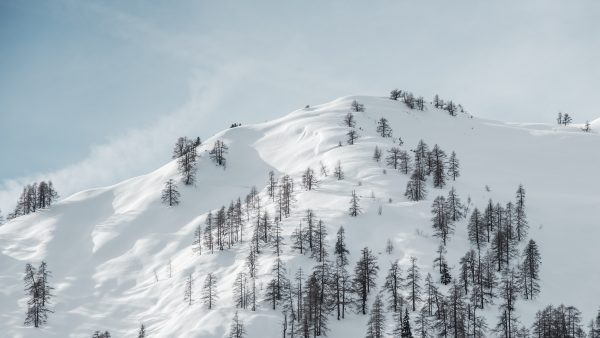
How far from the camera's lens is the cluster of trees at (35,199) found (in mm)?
169375

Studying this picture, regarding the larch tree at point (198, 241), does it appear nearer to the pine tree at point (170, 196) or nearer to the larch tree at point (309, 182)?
the pine tree at point (170, 196)

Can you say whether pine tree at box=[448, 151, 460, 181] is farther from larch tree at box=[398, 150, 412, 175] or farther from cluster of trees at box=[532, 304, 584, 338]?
cluster of trees at box=[532, 304, 584, 338]

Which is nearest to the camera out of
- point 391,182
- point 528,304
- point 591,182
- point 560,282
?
point 528,304

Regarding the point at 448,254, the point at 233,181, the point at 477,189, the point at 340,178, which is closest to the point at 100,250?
the point at 233,181

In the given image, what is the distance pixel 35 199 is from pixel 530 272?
15214cm

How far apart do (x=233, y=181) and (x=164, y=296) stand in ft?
231

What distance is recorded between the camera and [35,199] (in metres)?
170

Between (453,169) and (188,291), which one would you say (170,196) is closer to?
(188,291)

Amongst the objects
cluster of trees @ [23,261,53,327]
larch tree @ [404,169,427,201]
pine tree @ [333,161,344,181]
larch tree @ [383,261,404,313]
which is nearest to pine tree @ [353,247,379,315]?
larch tree @ [383,261,404,313]

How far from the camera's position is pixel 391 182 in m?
139

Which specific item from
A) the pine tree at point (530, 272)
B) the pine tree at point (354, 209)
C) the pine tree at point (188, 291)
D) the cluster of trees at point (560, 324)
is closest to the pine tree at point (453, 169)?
the pine tree at point (354, 209)

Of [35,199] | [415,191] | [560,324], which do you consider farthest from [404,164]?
[35,199]

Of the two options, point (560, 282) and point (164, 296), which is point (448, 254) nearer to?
point (560, 282)

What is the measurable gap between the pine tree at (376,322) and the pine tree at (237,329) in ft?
71.8
